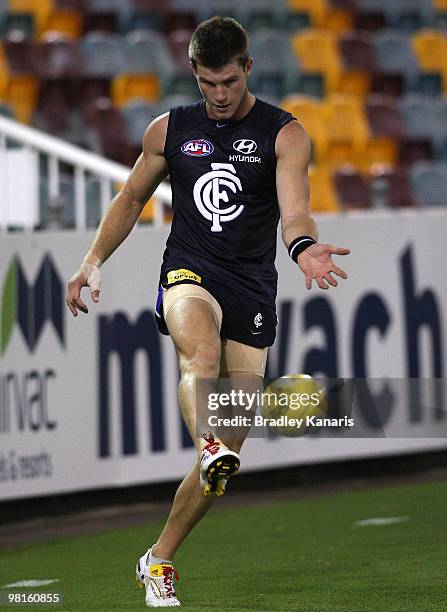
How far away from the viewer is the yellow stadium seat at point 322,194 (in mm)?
13702

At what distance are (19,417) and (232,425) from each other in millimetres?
3591

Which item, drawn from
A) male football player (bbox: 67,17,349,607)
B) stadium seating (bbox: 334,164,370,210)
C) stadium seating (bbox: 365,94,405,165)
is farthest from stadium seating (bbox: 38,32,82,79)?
male football player (bbox: 67,17,349,607)

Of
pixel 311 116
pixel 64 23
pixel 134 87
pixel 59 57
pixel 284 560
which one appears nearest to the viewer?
pixel 284 560

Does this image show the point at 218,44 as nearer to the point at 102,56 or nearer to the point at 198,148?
the point at 198,148

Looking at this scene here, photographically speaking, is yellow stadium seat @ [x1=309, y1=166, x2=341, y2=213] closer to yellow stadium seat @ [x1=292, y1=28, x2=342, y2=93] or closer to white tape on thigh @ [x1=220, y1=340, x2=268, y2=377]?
yellow stadium seat @ [x1=292, y1=28, x2=342, y2=93]

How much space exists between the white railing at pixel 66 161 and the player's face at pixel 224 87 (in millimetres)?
3850

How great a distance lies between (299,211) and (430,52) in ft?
40.8

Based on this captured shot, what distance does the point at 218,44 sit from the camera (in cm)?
560

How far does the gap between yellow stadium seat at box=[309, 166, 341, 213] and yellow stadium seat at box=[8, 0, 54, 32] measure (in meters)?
3.37

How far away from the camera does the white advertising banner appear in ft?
29.7

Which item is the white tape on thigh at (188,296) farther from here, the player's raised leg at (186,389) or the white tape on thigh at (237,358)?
the white tape on thigh at (237,358)

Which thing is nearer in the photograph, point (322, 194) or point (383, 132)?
point (322, 194)

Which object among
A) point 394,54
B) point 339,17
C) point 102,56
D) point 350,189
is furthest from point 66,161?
point 339,17

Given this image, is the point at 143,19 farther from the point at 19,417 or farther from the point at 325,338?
the point at 19,417
